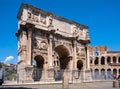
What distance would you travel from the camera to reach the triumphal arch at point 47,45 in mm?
24484

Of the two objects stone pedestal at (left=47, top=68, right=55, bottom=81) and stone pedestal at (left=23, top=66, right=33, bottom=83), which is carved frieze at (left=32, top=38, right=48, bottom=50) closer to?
stone pedestal at (left=47, top=68, right=55, bottom=81)

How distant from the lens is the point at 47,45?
26969 mm

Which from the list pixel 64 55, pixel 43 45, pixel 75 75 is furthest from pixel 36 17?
pixel 75 75

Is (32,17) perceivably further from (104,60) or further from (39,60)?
(104,60)

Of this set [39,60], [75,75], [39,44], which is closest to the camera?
→ [39,44]

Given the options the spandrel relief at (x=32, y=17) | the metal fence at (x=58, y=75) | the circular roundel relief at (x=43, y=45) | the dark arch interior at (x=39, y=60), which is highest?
the spandrel relief at (x=32, y=17)

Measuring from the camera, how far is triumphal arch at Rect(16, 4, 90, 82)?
2448cm

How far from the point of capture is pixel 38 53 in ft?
84.9

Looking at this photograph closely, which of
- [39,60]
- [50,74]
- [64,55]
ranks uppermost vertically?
[64,55]

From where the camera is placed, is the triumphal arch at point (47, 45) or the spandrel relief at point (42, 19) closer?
the triumphal arch at point (47, 45)

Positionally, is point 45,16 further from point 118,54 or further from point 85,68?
point 118,54

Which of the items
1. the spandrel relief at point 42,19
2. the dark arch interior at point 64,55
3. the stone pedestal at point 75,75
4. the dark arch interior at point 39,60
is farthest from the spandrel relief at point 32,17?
the stone pedestal at point 75,75

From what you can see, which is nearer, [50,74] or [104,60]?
[50,74]

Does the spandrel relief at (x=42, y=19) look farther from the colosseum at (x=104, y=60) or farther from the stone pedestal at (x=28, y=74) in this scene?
the colosseum at (x=104, y=60)
